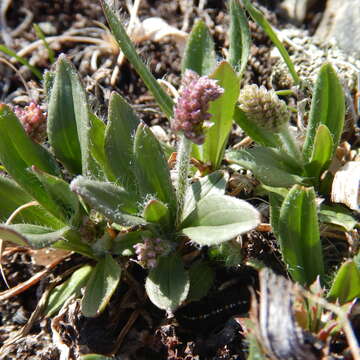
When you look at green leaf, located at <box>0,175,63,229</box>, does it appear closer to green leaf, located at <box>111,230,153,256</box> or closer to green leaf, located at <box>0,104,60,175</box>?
green leaf, located at <box>0,104,60,175</box>

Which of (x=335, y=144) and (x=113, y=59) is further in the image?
(x=113, y=59)

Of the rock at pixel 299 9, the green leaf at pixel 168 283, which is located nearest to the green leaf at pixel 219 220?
the green leaf at pixel 168 283

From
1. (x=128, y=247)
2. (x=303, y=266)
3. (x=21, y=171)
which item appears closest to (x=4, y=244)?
(x=21, y=171)

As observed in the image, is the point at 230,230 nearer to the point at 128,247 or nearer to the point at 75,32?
the point at 128,247

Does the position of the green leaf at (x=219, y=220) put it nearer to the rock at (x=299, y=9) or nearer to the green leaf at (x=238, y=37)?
the green leaf at (x=238, y=37)

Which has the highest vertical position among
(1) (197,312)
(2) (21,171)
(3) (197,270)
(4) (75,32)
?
(4) (75,32)

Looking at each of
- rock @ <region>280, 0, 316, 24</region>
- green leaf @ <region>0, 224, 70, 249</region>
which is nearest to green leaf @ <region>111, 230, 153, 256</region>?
green leaf @ <region>0, 224, 70, 249</region>
